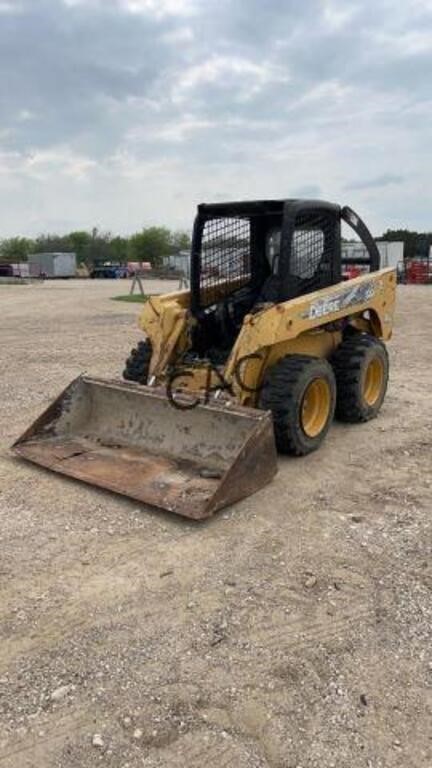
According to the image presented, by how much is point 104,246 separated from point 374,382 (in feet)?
299

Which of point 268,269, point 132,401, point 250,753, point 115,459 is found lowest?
point 250,753

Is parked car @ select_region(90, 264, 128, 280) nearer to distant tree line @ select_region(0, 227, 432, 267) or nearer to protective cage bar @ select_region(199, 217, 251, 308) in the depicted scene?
distant tree line @ select_region(0, 227, 432, 267)

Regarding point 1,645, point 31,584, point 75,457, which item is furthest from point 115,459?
point 1,645

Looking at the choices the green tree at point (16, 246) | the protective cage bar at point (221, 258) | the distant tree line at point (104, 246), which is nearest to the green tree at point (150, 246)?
the distant tree line at point (104, 246)

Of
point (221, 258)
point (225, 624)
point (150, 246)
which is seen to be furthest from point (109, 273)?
point (225, 624)

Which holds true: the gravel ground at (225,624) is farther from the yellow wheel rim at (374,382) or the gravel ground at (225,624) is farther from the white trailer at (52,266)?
the white trailer at (52,266)

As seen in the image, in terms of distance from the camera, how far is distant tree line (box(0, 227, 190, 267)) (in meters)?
86.2

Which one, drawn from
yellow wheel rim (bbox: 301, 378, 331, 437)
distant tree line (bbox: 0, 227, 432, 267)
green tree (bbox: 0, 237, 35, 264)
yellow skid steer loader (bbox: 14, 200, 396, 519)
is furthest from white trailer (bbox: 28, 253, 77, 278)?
yellow wheel rim (bbox: 301, 378, 331, 437)

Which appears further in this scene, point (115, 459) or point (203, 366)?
point (203, 366)

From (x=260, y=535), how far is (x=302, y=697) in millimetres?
1446

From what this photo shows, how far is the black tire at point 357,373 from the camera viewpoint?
6.31 metres

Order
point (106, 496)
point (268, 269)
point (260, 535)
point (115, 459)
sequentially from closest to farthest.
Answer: point (260, 535)
point (106, 496)
point (115, 459)
point (268, 269)

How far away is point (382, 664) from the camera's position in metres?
2.93

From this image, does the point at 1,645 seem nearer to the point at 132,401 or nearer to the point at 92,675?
the point at 92,675
